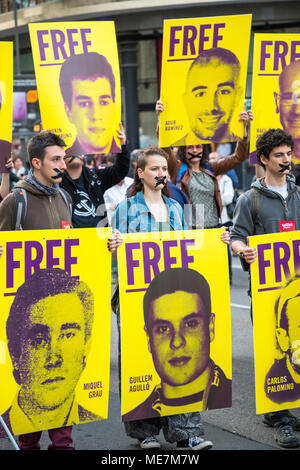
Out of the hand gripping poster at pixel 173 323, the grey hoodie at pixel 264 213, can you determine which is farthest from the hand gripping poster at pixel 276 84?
the hand gripping poster at pixel 173 323

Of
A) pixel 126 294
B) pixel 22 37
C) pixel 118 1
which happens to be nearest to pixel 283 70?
pixel 126 294

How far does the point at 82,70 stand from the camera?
581cm

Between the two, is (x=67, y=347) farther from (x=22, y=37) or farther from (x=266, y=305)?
(x=22, y=37)

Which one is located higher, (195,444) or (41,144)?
(41,144)

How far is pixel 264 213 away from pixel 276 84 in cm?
157

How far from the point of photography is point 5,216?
452cm

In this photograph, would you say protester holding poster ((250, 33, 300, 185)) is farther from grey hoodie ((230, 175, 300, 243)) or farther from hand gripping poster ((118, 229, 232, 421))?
hand gripping poster ((118, 229, 232, 421))

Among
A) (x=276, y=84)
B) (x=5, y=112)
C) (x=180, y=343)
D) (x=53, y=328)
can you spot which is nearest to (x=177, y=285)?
(x=180, y=343)

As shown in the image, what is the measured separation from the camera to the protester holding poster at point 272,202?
505 centimetres

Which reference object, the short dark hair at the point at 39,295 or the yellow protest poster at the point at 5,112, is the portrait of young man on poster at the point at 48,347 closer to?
the short dark hair at the point at 39,295

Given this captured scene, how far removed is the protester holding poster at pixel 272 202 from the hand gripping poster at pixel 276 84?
102 centimetres

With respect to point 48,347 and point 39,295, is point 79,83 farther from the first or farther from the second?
point 48,347

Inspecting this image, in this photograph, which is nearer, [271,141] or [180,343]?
[180,343]

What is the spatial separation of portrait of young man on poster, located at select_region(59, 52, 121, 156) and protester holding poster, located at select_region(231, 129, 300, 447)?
1.33m
